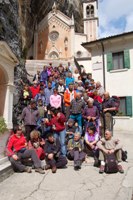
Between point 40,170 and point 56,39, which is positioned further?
point 56,39

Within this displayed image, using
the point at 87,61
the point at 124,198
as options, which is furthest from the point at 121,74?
the point at 87,61

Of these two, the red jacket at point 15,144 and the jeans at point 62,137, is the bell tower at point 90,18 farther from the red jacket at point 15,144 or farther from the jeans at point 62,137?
the red jacket at point 15,144

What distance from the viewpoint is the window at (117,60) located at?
15750mm

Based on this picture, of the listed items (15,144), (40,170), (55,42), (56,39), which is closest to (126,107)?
(15,144)

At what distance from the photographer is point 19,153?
6.75m

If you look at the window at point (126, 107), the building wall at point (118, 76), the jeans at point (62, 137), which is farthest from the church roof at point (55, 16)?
the jeans at point (62, 137)

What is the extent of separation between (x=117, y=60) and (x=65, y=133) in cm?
1006

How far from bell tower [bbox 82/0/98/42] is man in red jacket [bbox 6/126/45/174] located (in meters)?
46.4

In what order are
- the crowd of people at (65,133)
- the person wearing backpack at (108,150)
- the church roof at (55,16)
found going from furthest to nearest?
the church roof at (55,16), the crowd of people at (65,133), the person wearing backpack at (108,150)

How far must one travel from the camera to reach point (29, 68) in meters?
21.8

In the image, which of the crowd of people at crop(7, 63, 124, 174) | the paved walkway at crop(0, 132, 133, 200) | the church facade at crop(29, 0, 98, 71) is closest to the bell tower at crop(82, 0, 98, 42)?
the church facade at crop(29, 0, 98, 71)

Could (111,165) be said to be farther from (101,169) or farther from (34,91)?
(34,91)

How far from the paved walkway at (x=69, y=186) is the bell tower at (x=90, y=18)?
155 ft

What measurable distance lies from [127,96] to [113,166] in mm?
9767
